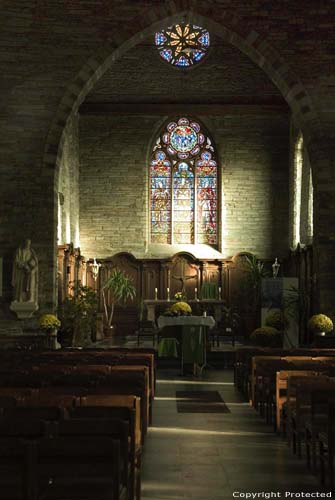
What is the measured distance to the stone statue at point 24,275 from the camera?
52.5 feet

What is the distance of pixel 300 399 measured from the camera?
235 inches

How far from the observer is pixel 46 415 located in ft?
12.9

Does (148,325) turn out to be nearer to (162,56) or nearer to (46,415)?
(162,56)

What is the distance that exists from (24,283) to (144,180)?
1015cm

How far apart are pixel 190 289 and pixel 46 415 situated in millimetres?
20891

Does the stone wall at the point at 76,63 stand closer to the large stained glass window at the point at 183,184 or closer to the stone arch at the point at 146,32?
the stone arch at the point at 146,32

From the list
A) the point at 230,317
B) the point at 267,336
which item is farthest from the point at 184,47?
the point at 267,336

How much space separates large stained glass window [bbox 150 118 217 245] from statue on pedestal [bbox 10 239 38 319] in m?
10.1

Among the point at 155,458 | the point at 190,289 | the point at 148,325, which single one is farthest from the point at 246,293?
the point at 155,458

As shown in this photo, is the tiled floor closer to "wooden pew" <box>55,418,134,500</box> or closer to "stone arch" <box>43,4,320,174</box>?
"wooden pew" <box>55,418,134,500</box>

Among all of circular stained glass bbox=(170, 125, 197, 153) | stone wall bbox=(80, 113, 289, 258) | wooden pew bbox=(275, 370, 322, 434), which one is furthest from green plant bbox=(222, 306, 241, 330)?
wooden pew bbox=(275, 370, 322, 434)

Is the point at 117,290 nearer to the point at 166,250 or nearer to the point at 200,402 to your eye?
the point at 166,250

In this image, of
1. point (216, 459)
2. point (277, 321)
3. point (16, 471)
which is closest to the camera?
point (16, 471)

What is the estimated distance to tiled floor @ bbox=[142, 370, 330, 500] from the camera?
5.08m
